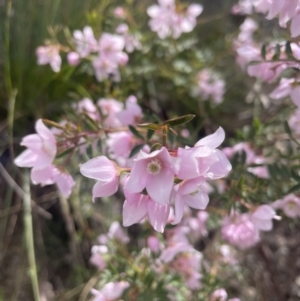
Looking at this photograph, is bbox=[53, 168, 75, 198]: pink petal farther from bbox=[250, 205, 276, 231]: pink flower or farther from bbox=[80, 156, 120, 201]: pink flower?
bbox=[250, 205, 276, 231]: pink flower

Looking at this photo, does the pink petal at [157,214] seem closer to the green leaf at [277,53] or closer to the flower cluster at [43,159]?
the flower cluster at [43,159]

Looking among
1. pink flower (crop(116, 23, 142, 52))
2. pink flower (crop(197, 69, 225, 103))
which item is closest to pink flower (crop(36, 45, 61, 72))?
pink flower (crop(116, 23, 142, 52))

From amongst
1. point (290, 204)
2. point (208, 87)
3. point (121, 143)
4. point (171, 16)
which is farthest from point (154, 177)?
point (208, 87)

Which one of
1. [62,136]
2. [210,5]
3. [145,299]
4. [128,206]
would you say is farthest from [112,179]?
[210,5]

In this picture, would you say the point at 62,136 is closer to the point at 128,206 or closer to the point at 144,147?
the point at 144,147

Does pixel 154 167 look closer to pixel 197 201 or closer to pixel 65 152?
pixel 197 201

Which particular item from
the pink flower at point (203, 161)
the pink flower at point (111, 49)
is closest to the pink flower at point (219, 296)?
the pink flower at point (203, 161)

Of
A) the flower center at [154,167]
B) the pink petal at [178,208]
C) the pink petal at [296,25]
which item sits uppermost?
the pink petal at [296,25]
